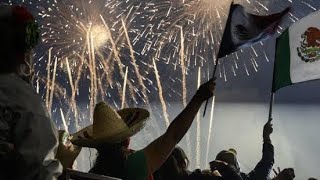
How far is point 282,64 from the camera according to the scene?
5.75m

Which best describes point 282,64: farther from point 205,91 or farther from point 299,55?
point 205,91

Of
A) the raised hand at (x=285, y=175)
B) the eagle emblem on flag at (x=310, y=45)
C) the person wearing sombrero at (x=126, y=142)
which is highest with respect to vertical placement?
the eagle emblem on flag at (x=310, y=45)

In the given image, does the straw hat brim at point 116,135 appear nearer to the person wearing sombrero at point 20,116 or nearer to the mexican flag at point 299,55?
the person wearing sombrero at point 20,116

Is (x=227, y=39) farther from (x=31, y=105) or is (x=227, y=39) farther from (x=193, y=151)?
(x=193, y=151)

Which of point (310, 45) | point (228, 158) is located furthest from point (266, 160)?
point (310, 45)

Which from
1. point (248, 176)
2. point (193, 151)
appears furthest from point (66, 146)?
point (193, 151)

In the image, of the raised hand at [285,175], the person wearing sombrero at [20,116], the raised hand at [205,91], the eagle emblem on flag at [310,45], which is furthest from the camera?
the raised hand at [285,175]

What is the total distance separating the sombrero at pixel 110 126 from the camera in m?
2.90

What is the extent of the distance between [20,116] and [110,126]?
132 centimetres

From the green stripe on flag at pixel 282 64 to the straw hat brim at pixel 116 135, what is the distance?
2682 mm

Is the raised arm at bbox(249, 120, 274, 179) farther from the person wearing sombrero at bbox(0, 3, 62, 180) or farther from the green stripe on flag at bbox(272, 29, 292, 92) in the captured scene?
the person wearing sombrero at bbox(0, 3, 62, 180)

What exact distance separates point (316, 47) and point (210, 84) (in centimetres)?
299

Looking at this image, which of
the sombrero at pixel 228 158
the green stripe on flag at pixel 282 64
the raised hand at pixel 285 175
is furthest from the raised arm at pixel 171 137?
the raised hand at pixel 285 175

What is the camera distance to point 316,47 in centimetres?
555
